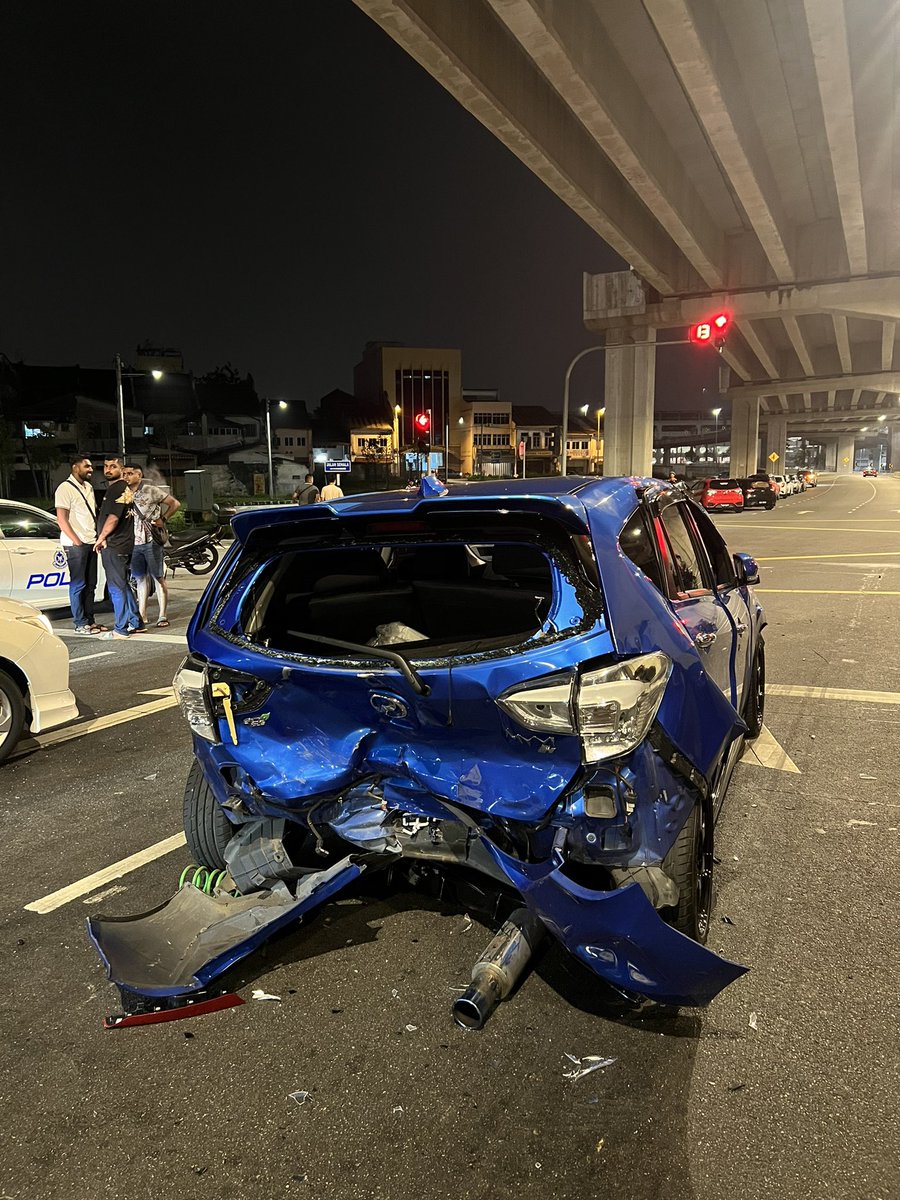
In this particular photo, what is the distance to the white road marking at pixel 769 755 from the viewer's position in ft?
15.6

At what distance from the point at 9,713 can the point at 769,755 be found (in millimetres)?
4847

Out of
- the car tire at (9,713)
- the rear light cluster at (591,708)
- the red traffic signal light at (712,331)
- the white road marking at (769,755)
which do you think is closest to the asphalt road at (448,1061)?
the white road marking at (769,755)

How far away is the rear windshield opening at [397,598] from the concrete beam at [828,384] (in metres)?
59.6

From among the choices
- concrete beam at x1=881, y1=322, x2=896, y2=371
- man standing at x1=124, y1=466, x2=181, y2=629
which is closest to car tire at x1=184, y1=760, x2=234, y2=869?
man standing at x1=124, y1=466, x2=181, y2=629

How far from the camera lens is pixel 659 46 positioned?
15945 millimetres

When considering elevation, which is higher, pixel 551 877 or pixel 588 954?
pixel 551 877

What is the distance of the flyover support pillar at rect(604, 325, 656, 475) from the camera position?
36.2 m

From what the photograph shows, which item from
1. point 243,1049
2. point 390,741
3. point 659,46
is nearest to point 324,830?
point 390,741

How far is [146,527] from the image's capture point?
916cm

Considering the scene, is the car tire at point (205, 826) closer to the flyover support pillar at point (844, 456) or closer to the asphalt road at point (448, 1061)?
the asphalt road at point (448, 1061)

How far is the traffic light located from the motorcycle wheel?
1658 cm

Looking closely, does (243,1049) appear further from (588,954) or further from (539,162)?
(539,162)

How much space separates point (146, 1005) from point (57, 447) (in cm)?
5678

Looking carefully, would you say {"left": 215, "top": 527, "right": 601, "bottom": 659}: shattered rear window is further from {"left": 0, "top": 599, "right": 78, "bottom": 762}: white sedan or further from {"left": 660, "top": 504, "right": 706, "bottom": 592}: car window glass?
{"left": 0, "top": 599, "right": 78, "bottom": 762}: white sedan
